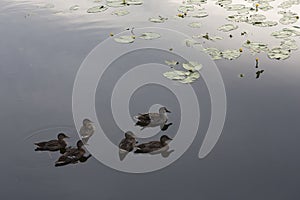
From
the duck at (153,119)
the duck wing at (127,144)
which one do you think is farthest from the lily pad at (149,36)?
the duck wing at (127,144)

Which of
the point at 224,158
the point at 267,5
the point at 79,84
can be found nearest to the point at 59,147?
the point at 79,84

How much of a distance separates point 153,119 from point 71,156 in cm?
92

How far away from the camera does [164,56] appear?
5008mm

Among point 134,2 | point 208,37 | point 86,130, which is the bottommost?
point 86,130

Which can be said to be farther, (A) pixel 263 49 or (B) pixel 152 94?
(A) pixel 263 49

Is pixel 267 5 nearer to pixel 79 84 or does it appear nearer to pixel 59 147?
pixel 79 84

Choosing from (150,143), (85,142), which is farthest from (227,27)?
(85,142)

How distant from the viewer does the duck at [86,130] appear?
378 cm

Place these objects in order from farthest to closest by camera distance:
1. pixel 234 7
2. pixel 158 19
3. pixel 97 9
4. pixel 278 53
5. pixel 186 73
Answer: pixel 97 9
pixel 234 7
pixel 158 19
pixel 278 53
pixel 186 73

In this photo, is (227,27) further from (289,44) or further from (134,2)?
(134,2)

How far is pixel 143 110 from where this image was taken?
4062 mm

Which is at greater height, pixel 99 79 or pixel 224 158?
pixel 99 79

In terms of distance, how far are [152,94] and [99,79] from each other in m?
0.77

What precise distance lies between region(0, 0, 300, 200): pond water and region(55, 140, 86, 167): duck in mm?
74
